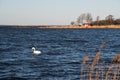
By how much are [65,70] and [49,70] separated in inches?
33.7

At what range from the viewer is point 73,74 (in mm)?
16828

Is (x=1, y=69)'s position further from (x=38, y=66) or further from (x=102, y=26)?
(x=102, y=26)

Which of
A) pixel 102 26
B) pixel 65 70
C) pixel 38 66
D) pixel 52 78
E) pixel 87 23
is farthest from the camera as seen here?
pixel 87 23

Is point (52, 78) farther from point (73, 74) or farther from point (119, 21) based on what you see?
point (119, 21)

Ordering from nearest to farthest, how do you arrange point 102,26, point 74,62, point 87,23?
point 74,62, point 102,26, point 87,23

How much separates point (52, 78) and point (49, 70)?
2.51 meters

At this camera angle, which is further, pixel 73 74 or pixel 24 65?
pixel 24 65

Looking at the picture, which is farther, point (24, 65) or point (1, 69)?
point (24, 65)

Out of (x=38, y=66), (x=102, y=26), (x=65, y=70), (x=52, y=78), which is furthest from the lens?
(x=102, y=26)

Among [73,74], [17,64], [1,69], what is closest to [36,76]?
[73,74]

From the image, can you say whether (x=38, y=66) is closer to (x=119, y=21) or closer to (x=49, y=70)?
(x=49, y=70)

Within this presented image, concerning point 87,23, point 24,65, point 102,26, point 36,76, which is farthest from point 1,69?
point 87,23

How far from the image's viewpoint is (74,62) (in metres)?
21.7

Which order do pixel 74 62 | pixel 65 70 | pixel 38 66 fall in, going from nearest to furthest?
pixel 65 70 → pixel 38 66 → pixel 74 62
